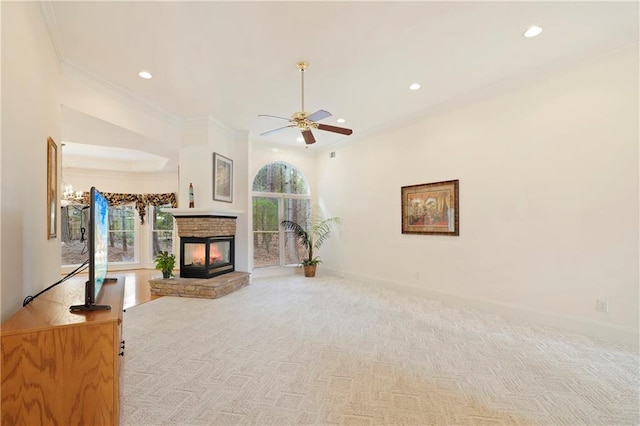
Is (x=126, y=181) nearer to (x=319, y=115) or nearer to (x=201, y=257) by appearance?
(x=201, y=257)

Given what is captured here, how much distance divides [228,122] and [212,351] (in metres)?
4.21

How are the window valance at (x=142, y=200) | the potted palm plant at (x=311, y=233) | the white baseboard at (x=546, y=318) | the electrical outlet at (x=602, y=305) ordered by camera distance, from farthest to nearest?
1. the window valance at (x=142, y=200)
2. the potted palm plant at (x=311, y=233)
3. the electrical outlet at (x=602, y=305)
4. the white baseboard at (x=546, y=318)

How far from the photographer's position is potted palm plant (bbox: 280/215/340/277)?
7195 millimetres

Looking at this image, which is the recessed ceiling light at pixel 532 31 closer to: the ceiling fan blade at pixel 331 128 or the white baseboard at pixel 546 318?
the ceiling fan blade at pixel 331 128

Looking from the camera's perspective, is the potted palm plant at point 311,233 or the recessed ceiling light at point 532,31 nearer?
the recessed ceiling light at point 532,31

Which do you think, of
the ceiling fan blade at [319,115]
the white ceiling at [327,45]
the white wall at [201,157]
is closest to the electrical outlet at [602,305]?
the white ceiling at [327,45]

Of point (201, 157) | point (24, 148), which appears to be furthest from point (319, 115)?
point (201, 157)

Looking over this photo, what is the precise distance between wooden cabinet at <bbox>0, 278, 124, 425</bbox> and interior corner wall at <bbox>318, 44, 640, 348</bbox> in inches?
174

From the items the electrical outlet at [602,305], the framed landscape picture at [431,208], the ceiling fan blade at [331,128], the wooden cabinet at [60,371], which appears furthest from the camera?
the framed landscape picture at [431,208]

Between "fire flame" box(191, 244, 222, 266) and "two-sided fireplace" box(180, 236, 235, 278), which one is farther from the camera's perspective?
"fire flame" box(191, 244, 222, 266)

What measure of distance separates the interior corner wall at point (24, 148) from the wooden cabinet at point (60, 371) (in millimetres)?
571

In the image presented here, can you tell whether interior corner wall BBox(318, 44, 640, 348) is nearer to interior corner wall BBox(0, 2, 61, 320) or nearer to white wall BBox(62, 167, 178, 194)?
interior corner wall BBox(0, 2, 61, 320)

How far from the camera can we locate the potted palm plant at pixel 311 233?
7.20 meters

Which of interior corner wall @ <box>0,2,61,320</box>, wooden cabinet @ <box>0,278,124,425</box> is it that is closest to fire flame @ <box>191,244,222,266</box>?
interior corner wall @ <box>0,2,61,320</box>
